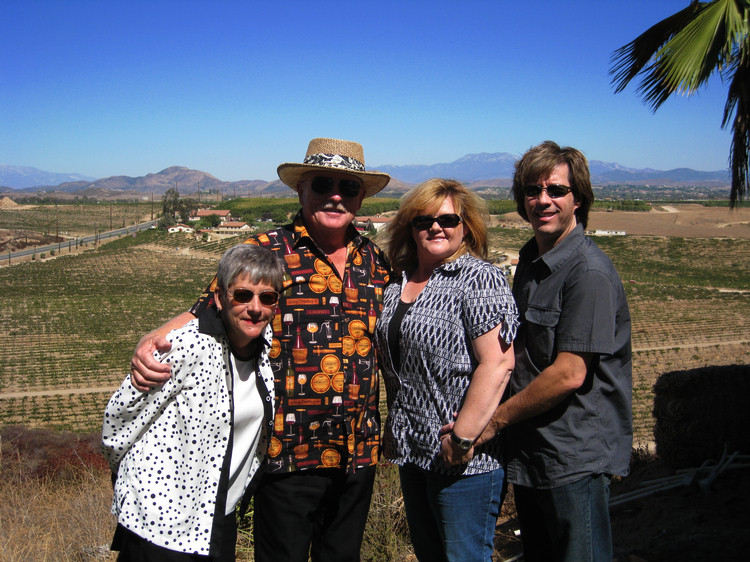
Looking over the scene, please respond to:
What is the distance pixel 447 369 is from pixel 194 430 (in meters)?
0.82

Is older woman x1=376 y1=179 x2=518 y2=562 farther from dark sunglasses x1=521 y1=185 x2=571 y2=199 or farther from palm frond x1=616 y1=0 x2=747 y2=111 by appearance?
palm frond x1=616 y1=0 x2=747 y2=111

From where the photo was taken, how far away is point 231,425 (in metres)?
1.75

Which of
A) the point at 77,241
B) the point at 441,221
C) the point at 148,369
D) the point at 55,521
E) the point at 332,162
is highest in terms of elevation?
the point at 332,162

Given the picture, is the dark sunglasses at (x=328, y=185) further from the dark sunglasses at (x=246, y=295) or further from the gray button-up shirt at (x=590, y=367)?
the gray button-up shirt at (x=590, y=367)

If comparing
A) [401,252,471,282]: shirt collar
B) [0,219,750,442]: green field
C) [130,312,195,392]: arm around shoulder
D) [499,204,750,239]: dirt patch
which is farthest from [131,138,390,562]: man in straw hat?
[499,204,750,239]: dirt patch

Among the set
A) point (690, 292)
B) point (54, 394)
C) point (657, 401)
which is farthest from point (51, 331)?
point (690, 292)

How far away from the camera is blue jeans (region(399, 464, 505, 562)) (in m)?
1.86

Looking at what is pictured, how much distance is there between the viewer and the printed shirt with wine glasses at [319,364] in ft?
6.57

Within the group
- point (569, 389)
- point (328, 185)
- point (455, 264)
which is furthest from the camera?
Answer: point (328, 185)

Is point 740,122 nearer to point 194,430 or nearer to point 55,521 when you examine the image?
point 194,430

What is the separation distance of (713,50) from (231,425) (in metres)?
2.78

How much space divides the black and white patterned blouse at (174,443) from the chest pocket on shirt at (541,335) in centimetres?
101

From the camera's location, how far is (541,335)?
71.6 inches

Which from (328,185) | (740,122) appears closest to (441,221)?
(328,185)
